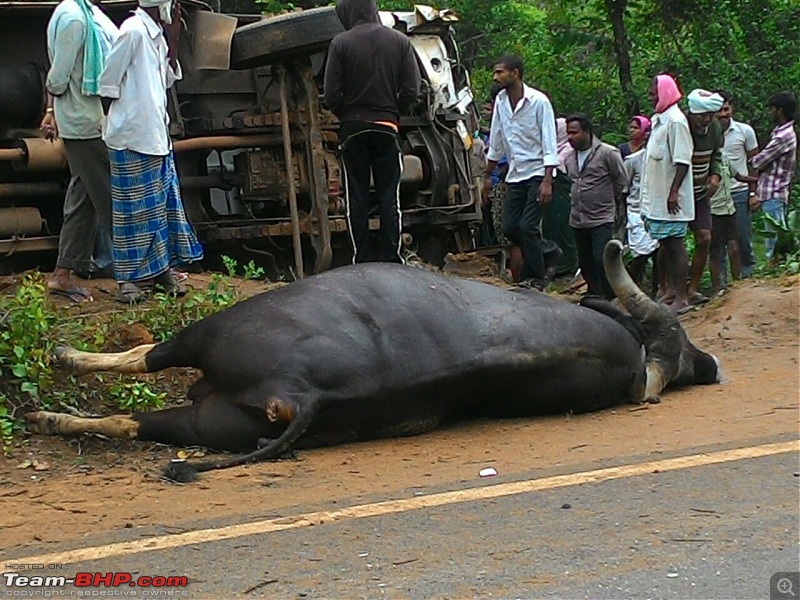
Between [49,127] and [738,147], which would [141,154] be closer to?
[49,127]

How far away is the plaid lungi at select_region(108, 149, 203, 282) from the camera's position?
22.9ft

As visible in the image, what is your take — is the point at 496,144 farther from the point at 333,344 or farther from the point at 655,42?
the point at 655,42

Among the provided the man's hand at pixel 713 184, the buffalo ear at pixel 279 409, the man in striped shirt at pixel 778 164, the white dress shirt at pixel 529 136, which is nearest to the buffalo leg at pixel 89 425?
the buffalo ear at pixel 279 409

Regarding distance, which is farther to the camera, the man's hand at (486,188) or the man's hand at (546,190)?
the man's hand at (486,188)

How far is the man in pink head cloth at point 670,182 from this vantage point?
9.02 meters

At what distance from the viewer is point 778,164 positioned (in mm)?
10703

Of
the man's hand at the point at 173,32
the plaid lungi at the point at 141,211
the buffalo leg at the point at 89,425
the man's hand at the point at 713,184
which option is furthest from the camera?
the man's hand at the point at 713,184

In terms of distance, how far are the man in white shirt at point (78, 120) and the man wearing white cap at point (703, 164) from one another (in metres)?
4.58

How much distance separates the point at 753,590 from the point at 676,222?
5.88 metres

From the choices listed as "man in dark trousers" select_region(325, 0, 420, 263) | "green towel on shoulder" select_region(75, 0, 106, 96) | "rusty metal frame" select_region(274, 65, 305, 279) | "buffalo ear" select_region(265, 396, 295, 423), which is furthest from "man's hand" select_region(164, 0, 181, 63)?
"buffalo ear" select_region(265, 396, 295, 423)

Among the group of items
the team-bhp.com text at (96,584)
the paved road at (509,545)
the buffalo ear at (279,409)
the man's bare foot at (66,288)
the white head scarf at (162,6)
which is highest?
the white head scarf at (162,6)

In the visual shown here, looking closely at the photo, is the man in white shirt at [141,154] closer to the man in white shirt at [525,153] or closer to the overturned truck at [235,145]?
the overturned truck at [235,145]

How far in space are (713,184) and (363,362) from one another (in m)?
5.39

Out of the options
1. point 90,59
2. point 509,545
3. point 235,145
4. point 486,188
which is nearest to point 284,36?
point 235,145
